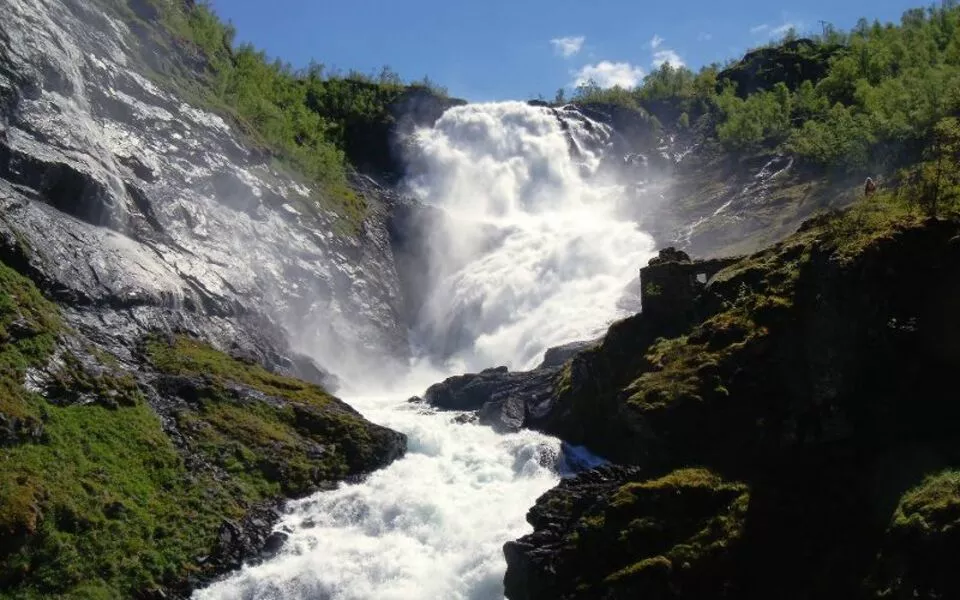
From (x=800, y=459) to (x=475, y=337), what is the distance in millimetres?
41737

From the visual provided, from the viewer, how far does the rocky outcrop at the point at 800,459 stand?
14930 millimetres

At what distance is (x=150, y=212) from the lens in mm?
40562

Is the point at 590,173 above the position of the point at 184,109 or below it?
above

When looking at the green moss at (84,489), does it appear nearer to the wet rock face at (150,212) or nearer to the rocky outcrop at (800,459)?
the wet rock face at (150,212)

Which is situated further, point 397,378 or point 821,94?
point 821,94

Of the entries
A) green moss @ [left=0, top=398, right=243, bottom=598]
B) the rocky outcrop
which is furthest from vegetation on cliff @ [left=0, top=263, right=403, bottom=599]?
the rocky outcrop

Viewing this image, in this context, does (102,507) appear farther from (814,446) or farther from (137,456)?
(814,446)

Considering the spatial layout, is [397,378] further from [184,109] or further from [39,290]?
[39,290]

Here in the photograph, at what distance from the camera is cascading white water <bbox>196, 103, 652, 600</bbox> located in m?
21.8

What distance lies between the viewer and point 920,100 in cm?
5447

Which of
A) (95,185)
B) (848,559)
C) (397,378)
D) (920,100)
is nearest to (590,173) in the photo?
(920,100)

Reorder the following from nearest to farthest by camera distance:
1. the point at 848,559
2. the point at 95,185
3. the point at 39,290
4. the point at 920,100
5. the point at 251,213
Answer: the point at 848,559
the point at 39,290
the point at 95,185
the point at 251,213
the point at 920,100

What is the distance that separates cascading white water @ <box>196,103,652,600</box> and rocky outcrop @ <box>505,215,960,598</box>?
4.50 m

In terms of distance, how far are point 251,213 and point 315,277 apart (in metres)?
6.02
